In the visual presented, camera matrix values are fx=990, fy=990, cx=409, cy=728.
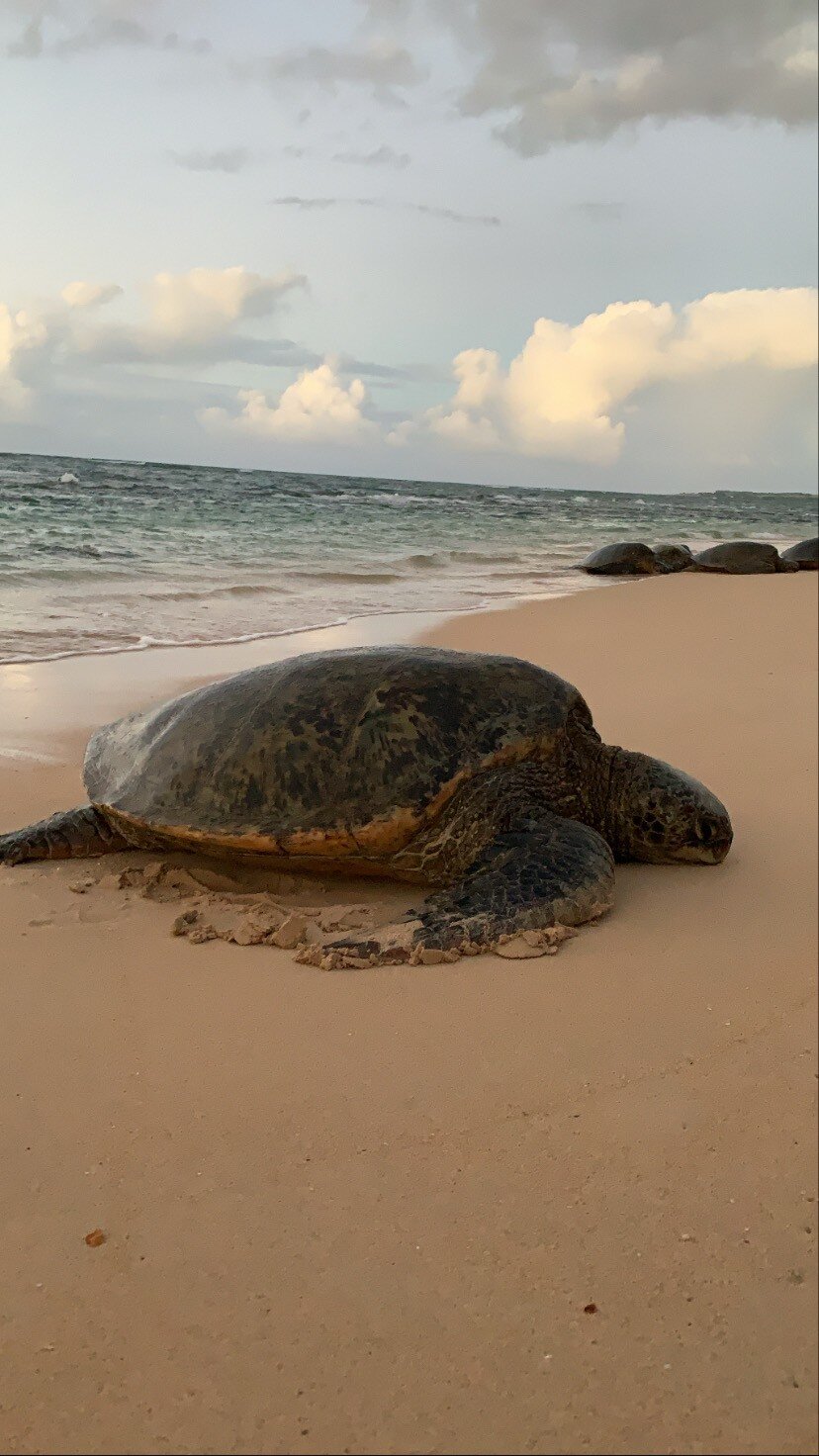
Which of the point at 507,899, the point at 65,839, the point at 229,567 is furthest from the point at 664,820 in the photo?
the point at 229,567

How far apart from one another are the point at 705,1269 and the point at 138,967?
184cm

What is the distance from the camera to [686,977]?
289 centimetres

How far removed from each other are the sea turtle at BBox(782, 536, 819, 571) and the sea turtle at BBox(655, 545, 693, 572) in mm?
2496

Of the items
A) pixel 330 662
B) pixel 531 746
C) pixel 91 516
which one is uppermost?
pixel 91 516

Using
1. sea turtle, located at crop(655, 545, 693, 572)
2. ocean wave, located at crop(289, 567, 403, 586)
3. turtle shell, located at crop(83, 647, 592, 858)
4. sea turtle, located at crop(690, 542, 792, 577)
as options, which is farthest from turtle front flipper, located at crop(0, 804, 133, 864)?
sea turtle, located at crop(690, 542, 792, 577)

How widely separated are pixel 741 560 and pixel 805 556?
9.97ft

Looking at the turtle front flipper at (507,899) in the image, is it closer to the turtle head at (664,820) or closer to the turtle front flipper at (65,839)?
the turtle head at (664,820)

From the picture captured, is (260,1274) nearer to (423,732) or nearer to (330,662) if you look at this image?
(423,732)

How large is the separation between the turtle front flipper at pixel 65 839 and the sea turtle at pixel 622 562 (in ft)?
46.8

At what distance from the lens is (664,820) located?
3.80 metres

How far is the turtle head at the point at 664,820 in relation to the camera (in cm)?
379

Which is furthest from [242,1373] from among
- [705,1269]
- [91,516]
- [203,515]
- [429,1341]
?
[203,515]

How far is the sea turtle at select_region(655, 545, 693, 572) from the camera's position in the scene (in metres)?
18.6

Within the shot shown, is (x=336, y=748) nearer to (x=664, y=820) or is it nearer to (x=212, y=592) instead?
(x=664, y=820)
